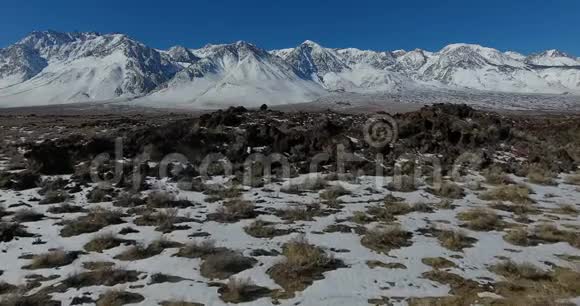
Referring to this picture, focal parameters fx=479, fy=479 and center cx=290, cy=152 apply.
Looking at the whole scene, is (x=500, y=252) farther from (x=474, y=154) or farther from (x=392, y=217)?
(x=474, y=154)

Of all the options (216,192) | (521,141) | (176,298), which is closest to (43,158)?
(216,192)

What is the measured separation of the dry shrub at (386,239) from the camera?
11.2 m

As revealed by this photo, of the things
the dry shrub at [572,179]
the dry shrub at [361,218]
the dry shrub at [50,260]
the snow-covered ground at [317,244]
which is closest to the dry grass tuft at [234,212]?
the snow-covered ground at [317,244]

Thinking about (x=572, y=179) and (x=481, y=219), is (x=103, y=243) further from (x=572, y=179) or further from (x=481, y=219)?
(x=572, y=179)

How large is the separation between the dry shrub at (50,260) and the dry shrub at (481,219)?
32.2 ft

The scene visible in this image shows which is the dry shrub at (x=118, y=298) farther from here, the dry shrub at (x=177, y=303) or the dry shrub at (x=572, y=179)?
the dry shrub at (x=572, y=179)

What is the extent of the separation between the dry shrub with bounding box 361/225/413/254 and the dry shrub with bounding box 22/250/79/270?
21.5 feet

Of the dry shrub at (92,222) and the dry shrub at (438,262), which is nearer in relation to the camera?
the dry shrub at (438,262)

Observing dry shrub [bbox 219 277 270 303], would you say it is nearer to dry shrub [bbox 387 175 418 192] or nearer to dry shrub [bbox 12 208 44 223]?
dry shrub [bbox 12 208 44 223]

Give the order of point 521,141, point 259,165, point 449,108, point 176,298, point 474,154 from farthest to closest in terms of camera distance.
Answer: point 449,108 → point 521,141 → point 474,154 → point 259,165 → point 176,298

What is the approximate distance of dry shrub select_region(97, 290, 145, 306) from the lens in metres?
8.27

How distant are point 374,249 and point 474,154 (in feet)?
45.0

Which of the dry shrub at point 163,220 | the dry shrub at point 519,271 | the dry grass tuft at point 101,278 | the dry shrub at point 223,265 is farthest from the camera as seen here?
the dry shrub at point 163,220

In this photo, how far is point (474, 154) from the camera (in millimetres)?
22734
